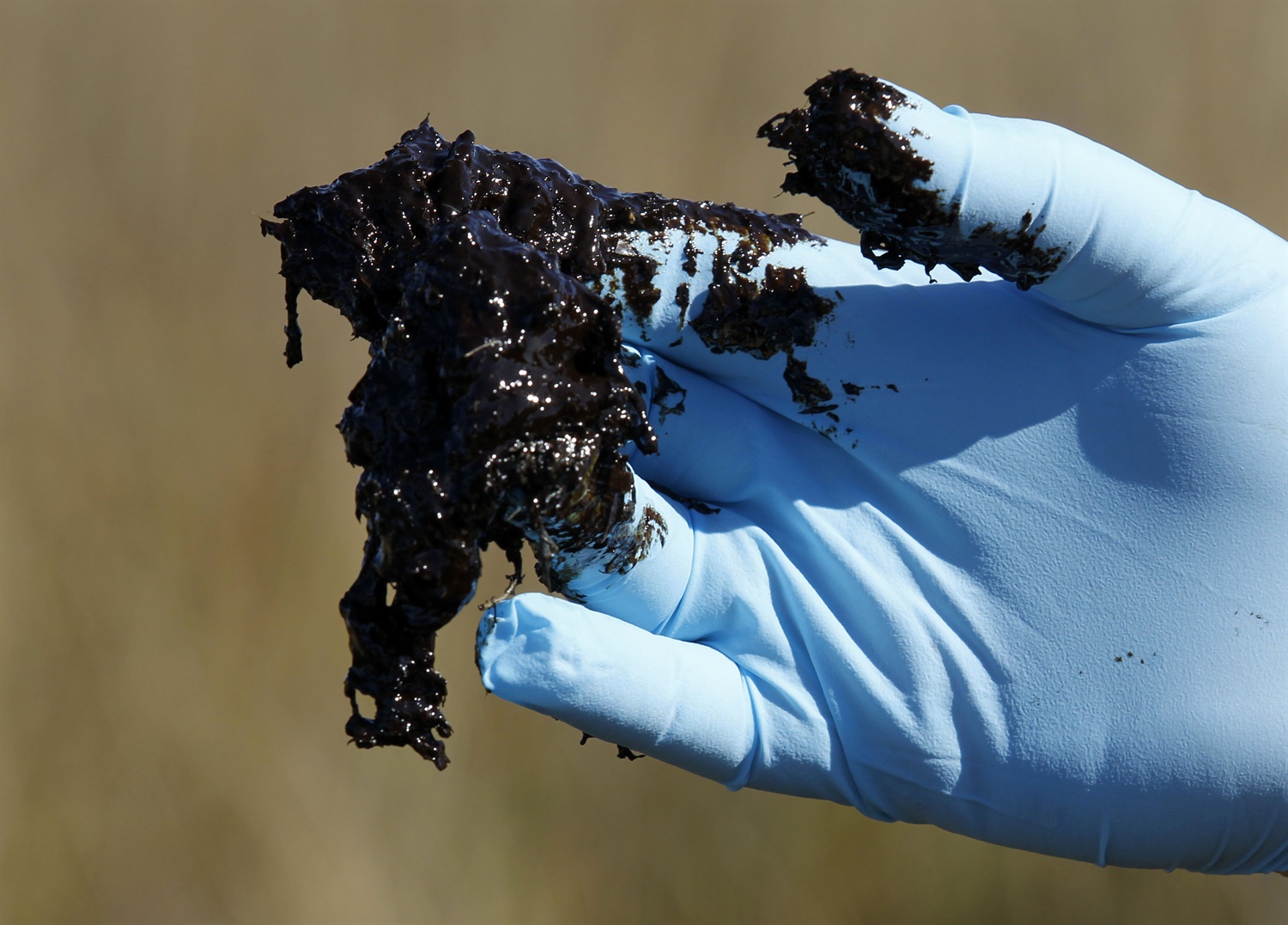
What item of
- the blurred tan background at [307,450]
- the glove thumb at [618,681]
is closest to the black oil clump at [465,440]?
the glove thumb at [618,681]

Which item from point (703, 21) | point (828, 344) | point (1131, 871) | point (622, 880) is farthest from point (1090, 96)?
point (622, 880)

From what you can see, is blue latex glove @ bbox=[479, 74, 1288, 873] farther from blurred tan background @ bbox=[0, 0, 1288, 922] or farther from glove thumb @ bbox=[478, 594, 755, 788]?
blurred tan background @ bbox=[0, 0, 1288, 922]

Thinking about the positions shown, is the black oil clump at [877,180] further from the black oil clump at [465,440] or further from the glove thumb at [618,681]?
the glove thumb at [618,681]

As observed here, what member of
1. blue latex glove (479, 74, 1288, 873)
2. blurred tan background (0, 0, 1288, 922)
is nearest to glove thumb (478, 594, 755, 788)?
blue latex glove (479, 74, 1288, 873)

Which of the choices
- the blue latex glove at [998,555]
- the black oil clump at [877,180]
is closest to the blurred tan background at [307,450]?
the blue latex glove at [998,555]

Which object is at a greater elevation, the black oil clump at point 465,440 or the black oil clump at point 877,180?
the black oil clump at point 877,180

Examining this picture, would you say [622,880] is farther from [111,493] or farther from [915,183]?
[915,183]

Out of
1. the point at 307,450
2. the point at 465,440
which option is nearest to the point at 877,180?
the point at 465,440

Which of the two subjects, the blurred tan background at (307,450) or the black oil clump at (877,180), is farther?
the blurred tan background at (307,450)
